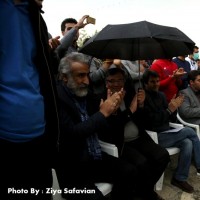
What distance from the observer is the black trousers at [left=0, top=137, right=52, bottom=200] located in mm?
1379

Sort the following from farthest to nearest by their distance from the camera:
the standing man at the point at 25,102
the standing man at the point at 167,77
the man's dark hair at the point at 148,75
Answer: the standing man at the point at 167,77
the man's dark hair at the point at 148,75
the standing man at the point at 25,102

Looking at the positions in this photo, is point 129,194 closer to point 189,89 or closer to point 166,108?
point 166,108

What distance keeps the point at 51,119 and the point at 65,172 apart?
0.93 meters

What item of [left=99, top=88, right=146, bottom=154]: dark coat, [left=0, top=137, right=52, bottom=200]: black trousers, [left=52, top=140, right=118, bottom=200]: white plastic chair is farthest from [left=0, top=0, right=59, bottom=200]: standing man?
[left=99, top=88, right=146, bottom=154]: dark coat

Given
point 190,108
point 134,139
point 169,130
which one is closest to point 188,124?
point 190,108

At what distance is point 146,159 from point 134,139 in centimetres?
38

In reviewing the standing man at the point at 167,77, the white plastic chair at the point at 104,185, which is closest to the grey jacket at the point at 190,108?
the standing man at the point at 167,77

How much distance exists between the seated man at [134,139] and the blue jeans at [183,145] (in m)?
0.38

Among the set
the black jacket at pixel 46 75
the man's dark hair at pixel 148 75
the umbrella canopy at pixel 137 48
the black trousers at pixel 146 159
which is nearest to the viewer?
the black jacket at pixel 46 75

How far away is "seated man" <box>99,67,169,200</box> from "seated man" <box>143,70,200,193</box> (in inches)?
10.3

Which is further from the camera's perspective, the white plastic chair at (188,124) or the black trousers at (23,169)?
the white plastic chair at (188,124)

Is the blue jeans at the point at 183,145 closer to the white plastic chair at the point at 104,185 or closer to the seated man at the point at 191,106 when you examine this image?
the seated man at the point at 191,106

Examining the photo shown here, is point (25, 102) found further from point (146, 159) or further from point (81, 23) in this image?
point (81, 23)

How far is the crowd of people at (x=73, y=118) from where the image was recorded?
4.40 feet
